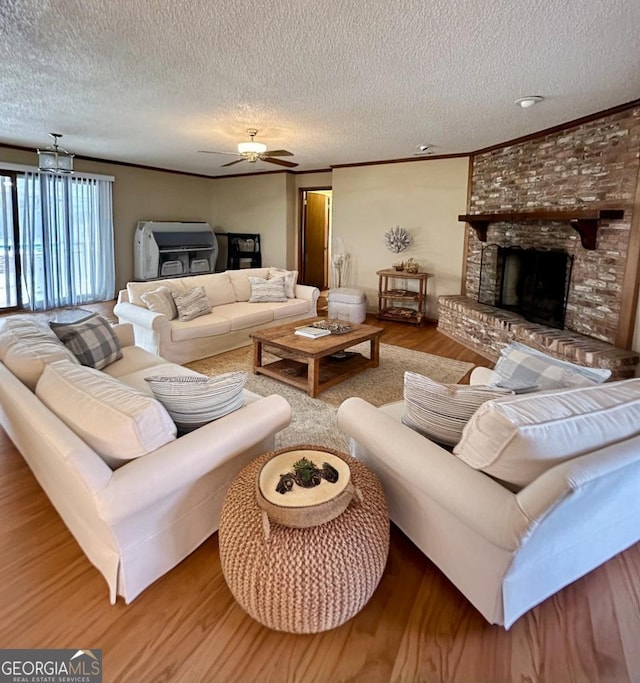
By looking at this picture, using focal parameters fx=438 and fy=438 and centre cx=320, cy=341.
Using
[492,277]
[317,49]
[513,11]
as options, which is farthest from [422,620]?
[492,277]

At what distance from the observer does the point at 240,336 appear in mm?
4910

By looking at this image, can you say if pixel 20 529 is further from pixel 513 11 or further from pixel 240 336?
pixel 513 11

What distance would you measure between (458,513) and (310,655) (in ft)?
2.24

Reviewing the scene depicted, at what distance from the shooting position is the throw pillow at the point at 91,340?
2.85 meters

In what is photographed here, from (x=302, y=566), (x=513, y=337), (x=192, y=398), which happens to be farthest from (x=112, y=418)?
(x=513, y=337)

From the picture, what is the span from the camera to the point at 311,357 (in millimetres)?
3578

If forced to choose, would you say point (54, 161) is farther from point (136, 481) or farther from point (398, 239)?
point (136, 481)

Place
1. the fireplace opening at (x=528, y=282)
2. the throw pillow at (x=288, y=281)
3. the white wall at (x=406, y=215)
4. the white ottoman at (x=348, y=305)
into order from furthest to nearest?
1. the white ottoman at (x=348, y=305)
2. the white wall at (x=406, y=215)
3. the throw pillow at (x=288, y=281)
4. the fireplace opening at (x=528, y=282)

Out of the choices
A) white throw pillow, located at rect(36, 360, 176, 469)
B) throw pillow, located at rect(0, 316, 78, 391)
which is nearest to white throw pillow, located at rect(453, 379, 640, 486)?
white throw pillow, located at rect(36, 360, 176, 469)

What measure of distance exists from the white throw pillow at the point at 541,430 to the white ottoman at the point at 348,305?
15.4 feet

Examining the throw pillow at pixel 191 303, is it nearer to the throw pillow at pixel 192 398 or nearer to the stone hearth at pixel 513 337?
the throw pillow at pixel 192 398

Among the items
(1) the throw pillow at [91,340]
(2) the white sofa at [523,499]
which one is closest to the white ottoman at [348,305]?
(1) the throw pillow at [91,340]

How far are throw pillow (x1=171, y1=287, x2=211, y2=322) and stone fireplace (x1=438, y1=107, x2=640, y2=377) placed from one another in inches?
122

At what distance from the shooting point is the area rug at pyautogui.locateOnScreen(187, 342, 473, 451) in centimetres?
296
